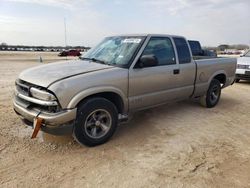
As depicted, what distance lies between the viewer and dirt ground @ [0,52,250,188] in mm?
3277

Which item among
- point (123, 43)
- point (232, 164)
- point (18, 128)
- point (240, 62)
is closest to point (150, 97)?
point (123, 43)

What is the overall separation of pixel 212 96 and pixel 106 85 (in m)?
3.84

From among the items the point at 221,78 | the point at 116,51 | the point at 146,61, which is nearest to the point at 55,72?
the point at 116,51

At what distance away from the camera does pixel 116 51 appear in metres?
4.84

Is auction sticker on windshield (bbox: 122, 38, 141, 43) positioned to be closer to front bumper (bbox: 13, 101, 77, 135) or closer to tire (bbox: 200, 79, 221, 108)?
front bumper (bbox: 13, 101, 77, 135)

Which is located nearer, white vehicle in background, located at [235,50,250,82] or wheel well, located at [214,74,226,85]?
wheel well, located at [214,74,226,85]

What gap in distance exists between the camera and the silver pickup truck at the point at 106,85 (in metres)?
3.74

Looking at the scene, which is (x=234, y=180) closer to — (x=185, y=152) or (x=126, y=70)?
(x=185, y=152)

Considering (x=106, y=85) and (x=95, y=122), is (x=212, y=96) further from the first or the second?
(x=95, y=122)

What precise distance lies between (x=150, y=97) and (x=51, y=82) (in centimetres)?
197

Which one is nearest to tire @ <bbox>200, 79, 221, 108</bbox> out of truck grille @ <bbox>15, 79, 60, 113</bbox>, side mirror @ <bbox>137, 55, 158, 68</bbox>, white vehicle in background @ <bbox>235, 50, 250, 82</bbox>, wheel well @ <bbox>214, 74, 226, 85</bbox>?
wheel well @ <bbox>214, 74, 226, 85</bbox>

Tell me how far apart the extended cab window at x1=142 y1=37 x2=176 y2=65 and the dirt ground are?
4.38ft

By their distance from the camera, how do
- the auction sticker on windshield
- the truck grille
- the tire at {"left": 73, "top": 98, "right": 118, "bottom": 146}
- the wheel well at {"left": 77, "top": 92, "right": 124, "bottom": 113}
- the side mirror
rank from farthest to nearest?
the auction sticker on windshield, the side mirror, the wheel well at {"left": 77, "top": 92, "right": 124, "bottom": 113}, the tire at {"left": 73, "top": 98, "right": 118, "bottom": 146}, the truck grille

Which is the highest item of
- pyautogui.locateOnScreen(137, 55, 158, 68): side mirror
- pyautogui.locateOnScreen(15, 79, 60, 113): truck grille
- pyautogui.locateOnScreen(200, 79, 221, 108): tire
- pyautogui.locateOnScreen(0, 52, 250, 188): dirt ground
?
pyautogui.locateOnScreen(137, 55, 158, 68): side mirror
